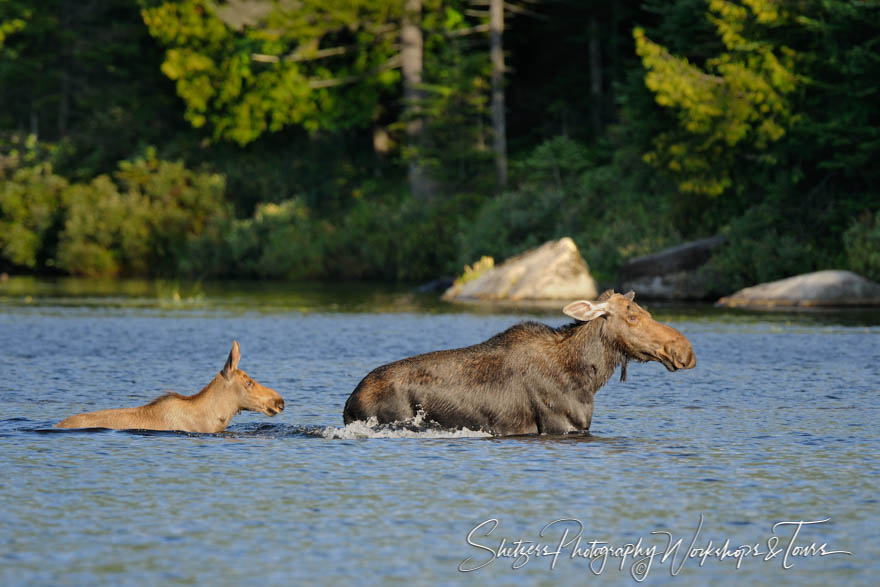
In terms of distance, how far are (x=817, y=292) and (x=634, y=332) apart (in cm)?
2589

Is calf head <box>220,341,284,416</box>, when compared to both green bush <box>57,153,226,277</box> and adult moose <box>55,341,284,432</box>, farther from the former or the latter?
green bush <box>57,153,226,277</box>

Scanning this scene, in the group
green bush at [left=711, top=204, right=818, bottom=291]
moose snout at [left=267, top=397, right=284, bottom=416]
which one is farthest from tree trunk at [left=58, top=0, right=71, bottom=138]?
moose snout at [left=267, top=397, right=284, bottom=416]

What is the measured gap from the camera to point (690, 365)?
46.4 feet

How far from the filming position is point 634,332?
14.4 m

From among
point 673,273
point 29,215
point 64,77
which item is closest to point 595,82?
point 673,273

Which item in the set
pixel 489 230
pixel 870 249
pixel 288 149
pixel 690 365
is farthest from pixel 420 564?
pixel 288 149

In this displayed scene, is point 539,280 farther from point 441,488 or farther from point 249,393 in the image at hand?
point 441,488

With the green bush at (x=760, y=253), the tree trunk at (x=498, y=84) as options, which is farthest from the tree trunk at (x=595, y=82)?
the green bush at (x=760, y=253)

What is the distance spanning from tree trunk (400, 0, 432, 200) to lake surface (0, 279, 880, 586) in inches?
1665

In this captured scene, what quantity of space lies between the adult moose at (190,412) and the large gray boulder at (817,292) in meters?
26.6

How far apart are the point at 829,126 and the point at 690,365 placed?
2774 cm

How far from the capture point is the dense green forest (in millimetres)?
42594

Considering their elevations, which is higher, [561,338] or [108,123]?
[108,123]

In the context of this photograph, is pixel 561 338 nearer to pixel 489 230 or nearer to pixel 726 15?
pixel 726 15
